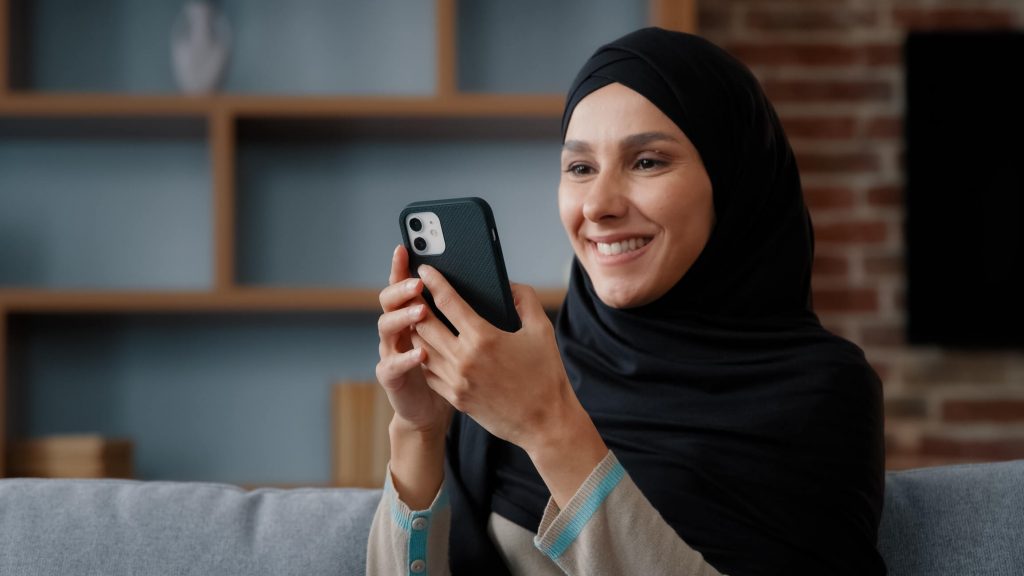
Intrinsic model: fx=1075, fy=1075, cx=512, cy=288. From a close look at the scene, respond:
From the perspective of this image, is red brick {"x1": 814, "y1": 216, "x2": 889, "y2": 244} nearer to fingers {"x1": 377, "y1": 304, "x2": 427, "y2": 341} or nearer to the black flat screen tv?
the black flat screen tv

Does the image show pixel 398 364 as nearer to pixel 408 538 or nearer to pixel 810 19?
pixel 408 538

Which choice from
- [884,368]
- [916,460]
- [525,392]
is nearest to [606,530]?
[525,392]

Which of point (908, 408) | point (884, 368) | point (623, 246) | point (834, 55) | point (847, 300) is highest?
point (834, 55)

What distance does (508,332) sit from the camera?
101 cm

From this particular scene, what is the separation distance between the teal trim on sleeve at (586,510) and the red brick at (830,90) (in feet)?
6.79

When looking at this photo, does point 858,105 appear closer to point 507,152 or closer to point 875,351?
point 875,351

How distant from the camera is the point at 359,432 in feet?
8.77

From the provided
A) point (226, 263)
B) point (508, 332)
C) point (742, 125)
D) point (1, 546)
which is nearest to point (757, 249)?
point (742, 125)

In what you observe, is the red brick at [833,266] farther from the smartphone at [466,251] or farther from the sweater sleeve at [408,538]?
the smartphone at [466,251]

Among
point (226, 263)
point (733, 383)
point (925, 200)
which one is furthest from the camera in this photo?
point (925, 200)

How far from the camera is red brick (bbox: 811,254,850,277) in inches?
112

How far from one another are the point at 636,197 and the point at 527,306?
27 cm

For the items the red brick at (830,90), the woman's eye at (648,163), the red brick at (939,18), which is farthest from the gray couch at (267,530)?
the red brick at (939,18)

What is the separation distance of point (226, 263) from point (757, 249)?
158 cm
